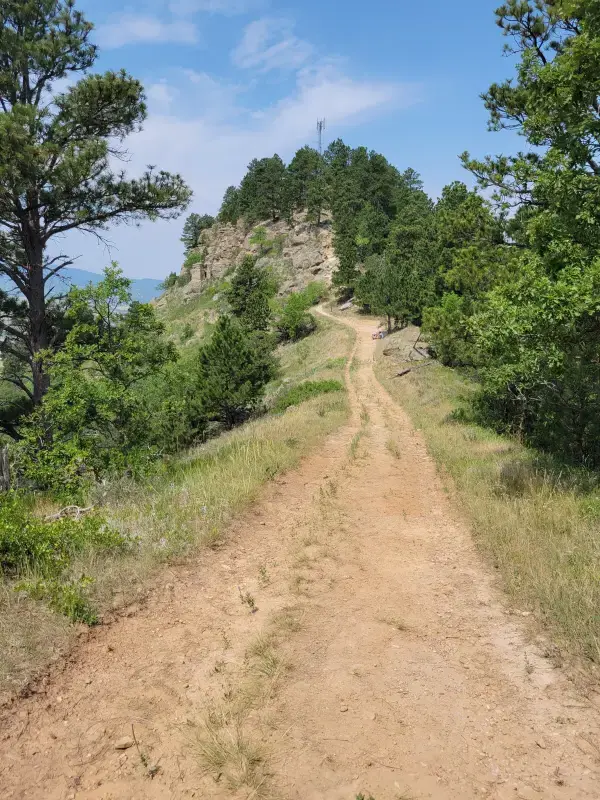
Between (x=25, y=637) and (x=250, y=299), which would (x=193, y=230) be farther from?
(x=25, y=637)

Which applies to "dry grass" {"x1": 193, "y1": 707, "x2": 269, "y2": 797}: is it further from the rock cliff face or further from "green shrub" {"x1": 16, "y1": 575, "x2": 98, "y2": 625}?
the rock cliff face

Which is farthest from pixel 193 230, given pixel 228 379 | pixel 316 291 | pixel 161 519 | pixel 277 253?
pixel 161 519

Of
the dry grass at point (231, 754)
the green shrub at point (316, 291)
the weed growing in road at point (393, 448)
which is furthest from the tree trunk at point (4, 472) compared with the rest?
the green shrub at point (316, 291)

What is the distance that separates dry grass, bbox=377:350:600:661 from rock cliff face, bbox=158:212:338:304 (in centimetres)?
6178

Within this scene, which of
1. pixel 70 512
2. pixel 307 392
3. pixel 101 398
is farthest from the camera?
pixel 307 392

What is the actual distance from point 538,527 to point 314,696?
13.5 feet

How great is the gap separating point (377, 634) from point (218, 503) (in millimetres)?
3685

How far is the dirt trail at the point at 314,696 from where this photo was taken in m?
3.21

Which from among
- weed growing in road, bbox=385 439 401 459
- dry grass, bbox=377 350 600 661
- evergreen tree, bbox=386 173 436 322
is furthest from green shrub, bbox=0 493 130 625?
evergreen tree, bbox=386 173 436 322

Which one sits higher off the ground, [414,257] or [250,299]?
[414,257]

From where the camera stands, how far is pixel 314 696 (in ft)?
13.0

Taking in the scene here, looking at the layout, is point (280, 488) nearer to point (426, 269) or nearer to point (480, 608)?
point (480, 608)

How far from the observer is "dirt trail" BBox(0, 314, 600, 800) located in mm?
3213

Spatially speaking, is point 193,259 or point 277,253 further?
point 193,259
